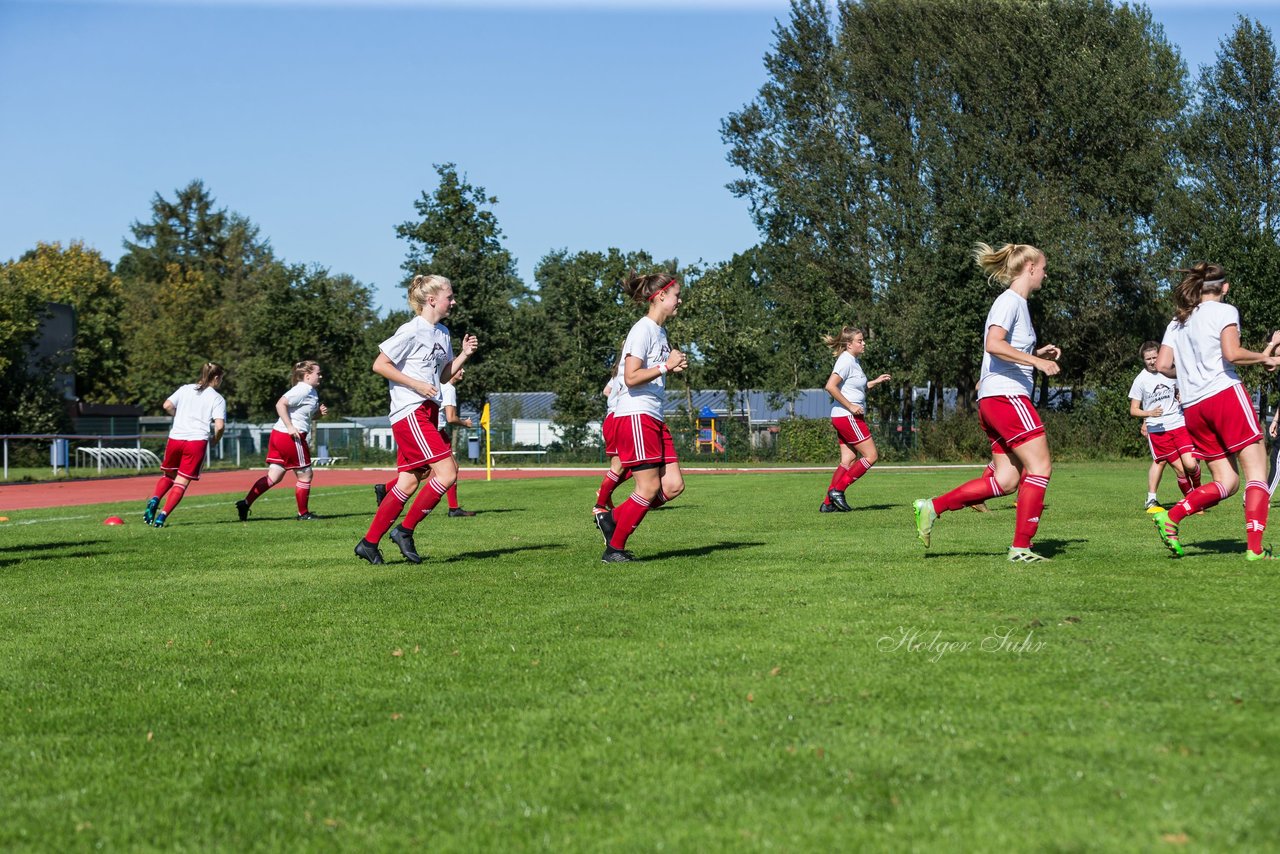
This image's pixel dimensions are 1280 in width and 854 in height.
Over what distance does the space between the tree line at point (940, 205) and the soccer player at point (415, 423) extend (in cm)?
3476

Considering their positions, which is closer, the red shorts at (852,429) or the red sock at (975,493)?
the red sock at (975,493)

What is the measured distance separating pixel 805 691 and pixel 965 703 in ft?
1.89

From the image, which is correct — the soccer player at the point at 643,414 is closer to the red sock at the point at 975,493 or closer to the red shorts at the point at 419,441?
the red shorts at the point at 419,441

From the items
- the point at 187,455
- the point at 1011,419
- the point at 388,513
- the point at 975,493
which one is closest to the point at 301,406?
the point at 187,455

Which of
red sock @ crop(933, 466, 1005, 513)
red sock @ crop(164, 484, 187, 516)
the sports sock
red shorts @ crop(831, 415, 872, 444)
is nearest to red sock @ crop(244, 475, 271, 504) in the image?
red sock @ crop(164, 484, 187, 516)

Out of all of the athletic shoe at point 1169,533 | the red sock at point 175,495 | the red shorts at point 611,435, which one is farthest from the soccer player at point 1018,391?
the red sock at point 175,495

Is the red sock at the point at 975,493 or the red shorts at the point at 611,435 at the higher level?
the red shorts at the point at 611,435

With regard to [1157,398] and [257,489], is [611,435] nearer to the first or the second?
[257,489]

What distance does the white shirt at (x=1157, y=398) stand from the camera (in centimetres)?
1428

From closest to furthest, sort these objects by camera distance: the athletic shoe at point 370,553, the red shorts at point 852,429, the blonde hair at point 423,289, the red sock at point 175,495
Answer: the athletic shoe at point 370,553
the blonde hair at point 423,289
the red sock at point 175,495
the red shorts at point 852,429

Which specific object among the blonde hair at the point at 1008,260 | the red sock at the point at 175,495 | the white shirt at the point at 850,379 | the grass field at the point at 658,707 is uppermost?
the blonde hair at the point at 1008,260

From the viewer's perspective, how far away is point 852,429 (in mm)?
15391

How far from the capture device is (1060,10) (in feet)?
143

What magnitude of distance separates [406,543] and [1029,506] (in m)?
4.66
